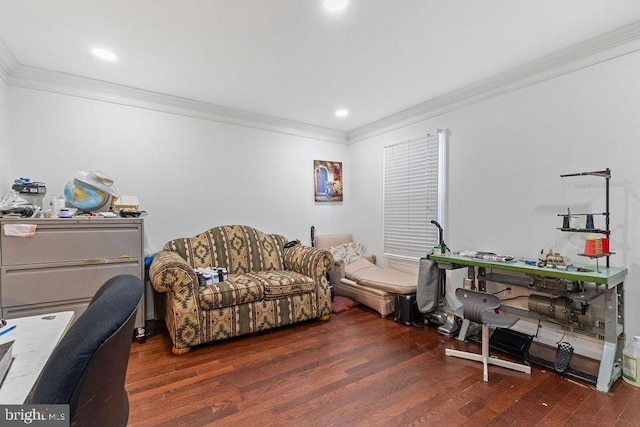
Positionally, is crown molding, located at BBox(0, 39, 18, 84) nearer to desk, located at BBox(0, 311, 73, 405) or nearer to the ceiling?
the ceiling

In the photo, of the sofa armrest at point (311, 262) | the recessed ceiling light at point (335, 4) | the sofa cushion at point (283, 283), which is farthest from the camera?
the sofa armrest at point (311, 262)

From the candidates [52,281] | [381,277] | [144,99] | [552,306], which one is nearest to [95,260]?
[52,281]

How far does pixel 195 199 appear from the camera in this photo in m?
3.72

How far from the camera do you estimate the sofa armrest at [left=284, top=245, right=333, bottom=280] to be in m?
3.39

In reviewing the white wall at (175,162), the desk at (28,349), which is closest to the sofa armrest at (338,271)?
the white wall at (175,162)

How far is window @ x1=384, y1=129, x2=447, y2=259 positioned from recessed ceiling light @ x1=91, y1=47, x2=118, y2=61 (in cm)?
329

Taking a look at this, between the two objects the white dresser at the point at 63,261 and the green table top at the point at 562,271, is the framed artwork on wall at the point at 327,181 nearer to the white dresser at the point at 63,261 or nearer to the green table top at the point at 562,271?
the green table top at the point at 562,271

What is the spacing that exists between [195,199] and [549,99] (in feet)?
12.7

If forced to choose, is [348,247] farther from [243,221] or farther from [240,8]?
[240,8]

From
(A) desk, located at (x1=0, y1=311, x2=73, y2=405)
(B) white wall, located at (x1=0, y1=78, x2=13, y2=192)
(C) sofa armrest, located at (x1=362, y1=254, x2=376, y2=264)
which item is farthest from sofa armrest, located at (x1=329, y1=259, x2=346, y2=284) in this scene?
(B) white wall, located at (x1=0, y1=78, x2=13, y2=192)

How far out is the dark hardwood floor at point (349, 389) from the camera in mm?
1797

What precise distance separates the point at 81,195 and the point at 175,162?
1054mm

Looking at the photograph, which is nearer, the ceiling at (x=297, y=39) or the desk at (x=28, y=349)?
the desk at (x=28, y=349)

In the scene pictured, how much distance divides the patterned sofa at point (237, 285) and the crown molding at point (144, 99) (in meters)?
1.46
